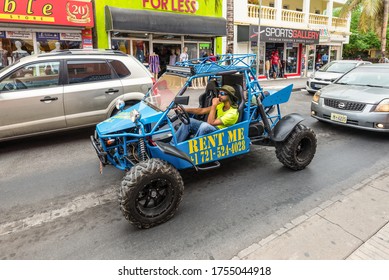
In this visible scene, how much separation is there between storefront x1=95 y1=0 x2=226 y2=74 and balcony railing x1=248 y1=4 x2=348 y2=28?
122 inches

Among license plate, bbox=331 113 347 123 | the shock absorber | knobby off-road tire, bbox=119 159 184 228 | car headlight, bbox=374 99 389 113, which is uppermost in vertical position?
car headlight, bbox=374 99 389 113

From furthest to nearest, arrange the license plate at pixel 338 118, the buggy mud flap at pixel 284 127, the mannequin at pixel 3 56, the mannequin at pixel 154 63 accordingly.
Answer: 1. the mannequin at pixel 154 63
2. the mannequin at pixel 3 56
3. the license plate at pixel 338 118
4. the buggy mud flap at pixel 284 127

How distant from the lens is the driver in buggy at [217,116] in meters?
4.00

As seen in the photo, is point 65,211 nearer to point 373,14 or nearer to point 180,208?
point 180,208

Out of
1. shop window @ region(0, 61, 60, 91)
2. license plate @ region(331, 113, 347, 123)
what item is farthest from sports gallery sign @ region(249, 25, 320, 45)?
shop window @ region(0, 61, 60, 91)

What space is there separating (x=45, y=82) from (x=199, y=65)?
3.72 metres

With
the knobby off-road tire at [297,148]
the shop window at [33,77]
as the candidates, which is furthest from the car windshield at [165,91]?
the shop window at [33,77]

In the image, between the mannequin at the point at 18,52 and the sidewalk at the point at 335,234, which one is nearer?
the sidewalk at the point at 335,234

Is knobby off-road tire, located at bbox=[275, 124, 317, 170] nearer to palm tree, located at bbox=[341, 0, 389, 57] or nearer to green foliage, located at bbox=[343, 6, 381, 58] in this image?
palm tree, located at bbox=[341, 0, 389, 57]

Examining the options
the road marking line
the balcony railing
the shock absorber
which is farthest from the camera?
the balcony railing

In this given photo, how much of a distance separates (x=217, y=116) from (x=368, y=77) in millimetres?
5563

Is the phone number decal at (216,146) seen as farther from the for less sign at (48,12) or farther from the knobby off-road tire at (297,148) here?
the for less sign at (48,12)

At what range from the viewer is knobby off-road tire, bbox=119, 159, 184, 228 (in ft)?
10.2
